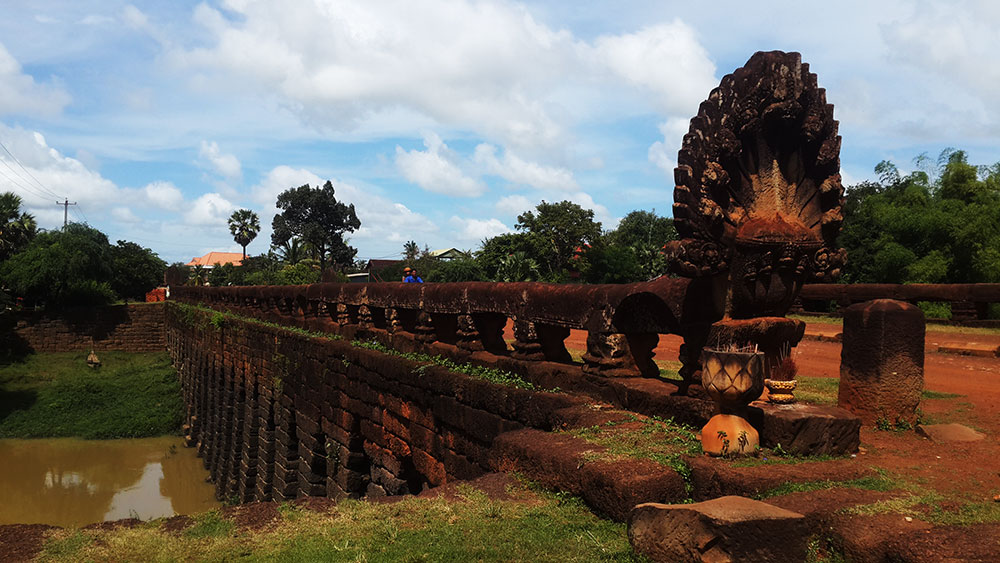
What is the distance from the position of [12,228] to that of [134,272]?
10.3m

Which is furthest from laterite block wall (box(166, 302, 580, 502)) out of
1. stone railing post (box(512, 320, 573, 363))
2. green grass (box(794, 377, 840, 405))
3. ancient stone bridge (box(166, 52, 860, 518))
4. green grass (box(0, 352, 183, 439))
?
green grass (box(0, 352, 183, 439))

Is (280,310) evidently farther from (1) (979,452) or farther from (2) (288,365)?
(1) (979,452)

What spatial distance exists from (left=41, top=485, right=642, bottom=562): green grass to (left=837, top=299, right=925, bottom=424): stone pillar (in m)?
2.53

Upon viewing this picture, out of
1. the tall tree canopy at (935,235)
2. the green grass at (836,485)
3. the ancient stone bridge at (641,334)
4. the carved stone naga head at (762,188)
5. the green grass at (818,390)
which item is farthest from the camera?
the tall tree canopy at (935,235)

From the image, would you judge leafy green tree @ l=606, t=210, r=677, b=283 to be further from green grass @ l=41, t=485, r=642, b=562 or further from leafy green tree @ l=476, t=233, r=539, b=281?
green grass @ l=41, t=485, r=642, b=562

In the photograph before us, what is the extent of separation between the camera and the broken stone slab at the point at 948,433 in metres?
4.41

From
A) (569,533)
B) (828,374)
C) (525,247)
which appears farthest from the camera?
(525,247)

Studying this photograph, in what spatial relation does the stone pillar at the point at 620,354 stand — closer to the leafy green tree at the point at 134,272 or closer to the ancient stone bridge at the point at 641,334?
the ancient stone bridge at the point at 641,334

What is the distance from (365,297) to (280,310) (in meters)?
4.71

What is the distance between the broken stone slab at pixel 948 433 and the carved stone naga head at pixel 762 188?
123 centimetres

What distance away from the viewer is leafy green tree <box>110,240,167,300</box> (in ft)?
158

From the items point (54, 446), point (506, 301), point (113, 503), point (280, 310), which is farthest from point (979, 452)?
point (54, 446)

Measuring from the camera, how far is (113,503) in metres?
17.7

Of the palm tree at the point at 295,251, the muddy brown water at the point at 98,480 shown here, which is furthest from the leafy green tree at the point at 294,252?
the muddy brown water at the point at 98,480
